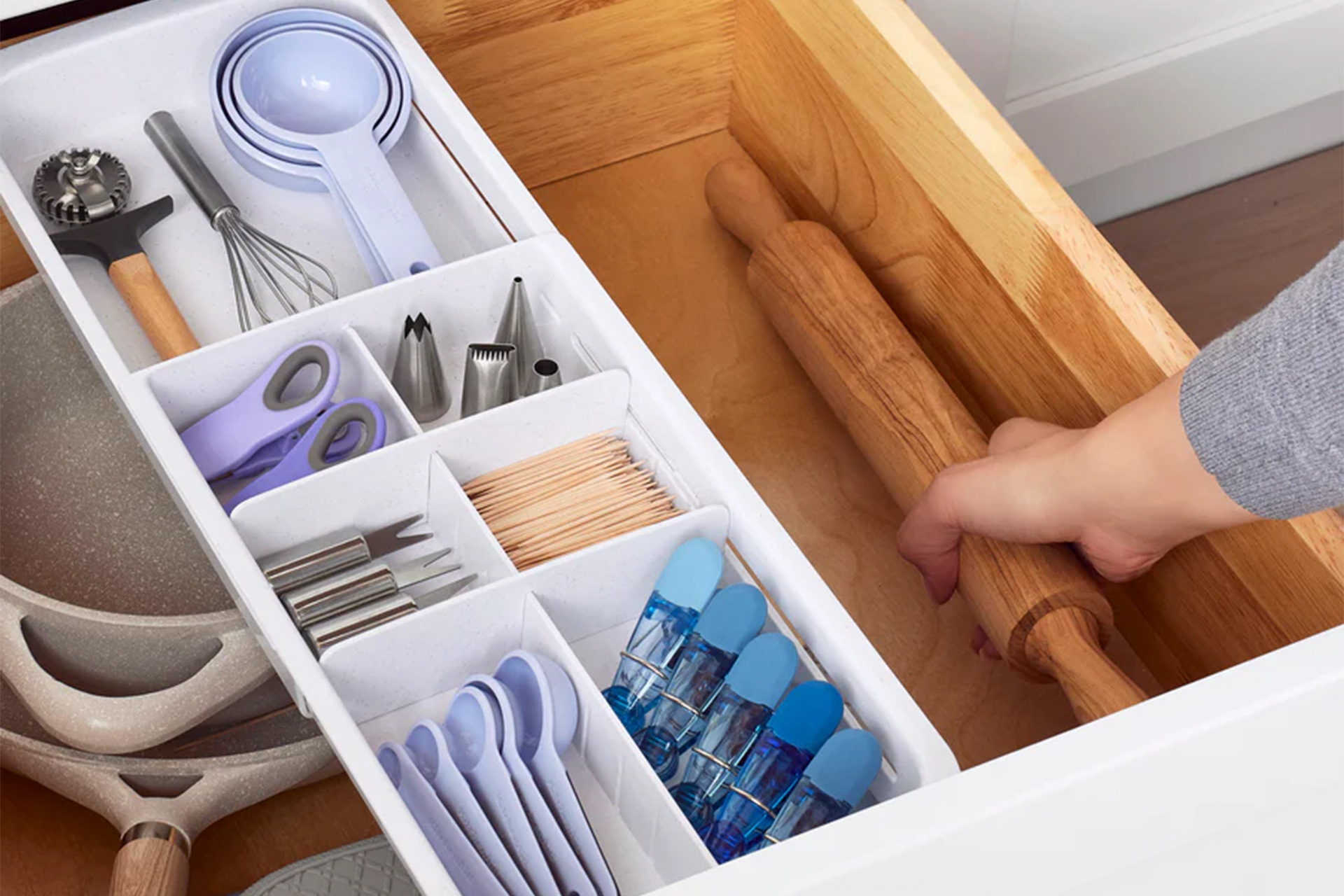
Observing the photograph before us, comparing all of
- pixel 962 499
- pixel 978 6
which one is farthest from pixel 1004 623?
pixel 978 6

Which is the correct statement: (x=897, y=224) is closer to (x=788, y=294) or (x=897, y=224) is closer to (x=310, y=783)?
(x=788, y=294)

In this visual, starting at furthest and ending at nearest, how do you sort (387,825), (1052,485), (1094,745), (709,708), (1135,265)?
(1135,265) < (1052,485) < (709,708) < (387,825) < (1094,745)

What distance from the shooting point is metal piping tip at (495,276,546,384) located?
33.4 inches

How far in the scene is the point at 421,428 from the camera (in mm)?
834

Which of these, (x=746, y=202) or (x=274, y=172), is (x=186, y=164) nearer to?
(x=274, y=172)

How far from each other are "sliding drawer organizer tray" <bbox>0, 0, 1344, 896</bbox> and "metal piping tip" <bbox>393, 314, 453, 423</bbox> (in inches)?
0.6

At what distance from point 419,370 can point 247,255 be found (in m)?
0.16

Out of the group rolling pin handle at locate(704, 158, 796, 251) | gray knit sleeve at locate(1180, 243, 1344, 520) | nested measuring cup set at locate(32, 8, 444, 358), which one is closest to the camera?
gray knit sleeve at locate(1180, 243, 1344, 520)

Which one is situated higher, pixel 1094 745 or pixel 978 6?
pixel 978 6

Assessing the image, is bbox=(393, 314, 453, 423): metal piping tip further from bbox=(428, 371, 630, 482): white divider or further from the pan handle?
the pan handle

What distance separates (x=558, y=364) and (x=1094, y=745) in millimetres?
458

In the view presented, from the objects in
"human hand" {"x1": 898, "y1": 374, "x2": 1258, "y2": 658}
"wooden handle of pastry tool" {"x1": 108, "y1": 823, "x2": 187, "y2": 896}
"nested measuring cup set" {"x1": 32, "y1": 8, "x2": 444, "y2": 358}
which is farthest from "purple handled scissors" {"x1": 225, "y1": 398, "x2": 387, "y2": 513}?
"human hand" {"x1": 898, "y1": 374, "x2": 1258, "y2": 658}

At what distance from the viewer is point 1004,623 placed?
0.92 m

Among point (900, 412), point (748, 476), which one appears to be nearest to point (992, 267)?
point (900, 412)
